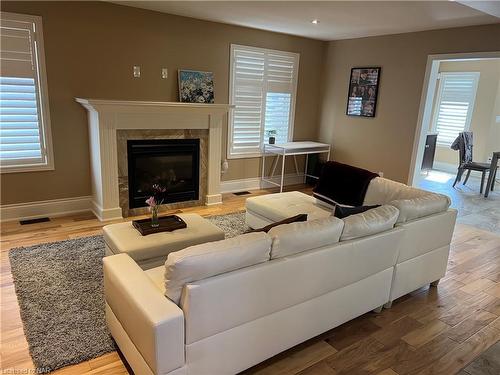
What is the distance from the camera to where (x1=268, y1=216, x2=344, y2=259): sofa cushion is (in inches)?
78.9

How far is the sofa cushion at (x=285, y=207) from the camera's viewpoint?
3641mm

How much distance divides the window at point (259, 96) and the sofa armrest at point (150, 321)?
12.8 ft

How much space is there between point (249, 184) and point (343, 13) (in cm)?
290

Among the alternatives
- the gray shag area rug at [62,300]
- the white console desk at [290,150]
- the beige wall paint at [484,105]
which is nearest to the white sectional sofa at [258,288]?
the gray shag area rug at [62,300]

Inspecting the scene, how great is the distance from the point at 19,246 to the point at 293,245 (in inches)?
114

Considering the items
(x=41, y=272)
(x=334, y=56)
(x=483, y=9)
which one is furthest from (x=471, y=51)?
(x=41, y=272)

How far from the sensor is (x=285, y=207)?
378 centimetres

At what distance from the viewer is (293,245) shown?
2041 millimetres

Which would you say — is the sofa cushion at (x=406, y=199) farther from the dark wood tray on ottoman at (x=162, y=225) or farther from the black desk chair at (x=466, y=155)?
the black desk chair at (x=466, y=155)

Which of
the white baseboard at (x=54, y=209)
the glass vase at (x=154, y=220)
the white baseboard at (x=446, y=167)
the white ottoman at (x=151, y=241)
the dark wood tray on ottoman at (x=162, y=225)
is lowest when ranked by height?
the white baseboard at (x=54, y=209)

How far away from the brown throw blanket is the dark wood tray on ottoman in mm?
1641

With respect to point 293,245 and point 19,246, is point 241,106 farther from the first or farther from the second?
point 293,245

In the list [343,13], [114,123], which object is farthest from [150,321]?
[343,13]

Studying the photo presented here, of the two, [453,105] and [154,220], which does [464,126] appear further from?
[154,220]
